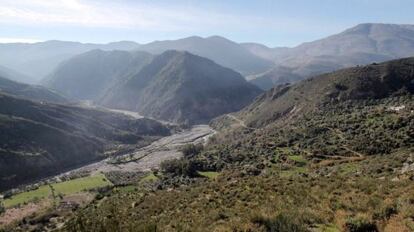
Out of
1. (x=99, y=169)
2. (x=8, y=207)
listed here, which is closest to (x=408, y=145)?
(x=8, y=207)

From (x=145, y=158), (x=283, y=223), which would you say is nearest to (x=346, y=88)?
(x=145, y=158)

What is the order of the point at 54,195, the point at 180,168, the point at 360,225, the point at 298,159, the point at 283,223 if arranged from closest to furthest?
1. the point at 360,225
2. the point at 283,223
3. the point at 298,159
4. the point at 180,168
5. the point at 54,195

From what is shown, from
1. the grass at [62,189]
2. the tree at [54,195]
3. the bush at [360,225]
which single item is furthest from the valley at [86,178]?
the bush at [360,225]

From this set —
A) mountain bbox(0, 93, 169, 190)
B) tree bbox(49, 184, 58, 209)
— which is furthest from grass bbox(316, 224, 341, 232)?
mountain bbox(0, 93, 169, 190)

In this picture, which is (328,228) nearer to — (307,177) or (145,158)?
(307,177)

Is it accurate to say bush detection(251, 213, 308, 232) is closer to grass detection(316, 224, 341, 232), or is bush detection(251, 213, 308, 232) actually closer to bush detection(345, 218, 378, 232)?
grass detection(316, 224, 341, 232)

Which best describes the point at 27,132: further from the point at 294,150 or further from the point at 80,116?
the point at 294,150
